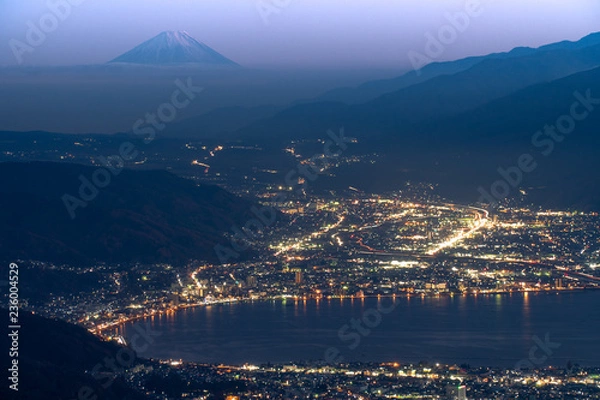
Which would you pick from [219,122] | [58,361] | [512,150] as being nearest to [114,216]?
[58,361]

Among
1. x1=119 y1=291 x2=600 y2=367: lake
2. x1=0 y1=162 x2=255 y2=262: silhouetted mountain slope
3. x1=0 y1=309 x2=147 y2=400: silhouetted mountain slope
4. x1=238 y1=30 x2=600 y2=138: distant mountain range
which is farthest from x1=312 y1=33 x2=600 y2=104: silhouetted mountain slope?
x1=0 y1=309 x2=147 y2=400: silhouetted mountain slope

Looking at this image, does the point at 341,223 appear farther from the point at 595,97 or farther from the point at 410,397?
the point at 595,97

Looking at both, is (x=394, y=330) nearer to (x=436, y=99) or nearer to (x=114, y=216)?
(x=114, y=216)

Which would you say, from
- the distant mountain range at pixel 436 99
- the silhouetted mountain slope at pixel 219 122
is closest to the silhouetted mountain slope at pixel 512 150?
the distant mountain range at pixel 436 99

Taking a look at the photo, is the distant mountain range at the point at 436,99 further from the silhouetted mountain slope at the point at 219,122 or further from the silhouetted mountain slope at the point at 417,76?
the silhouetted mountain slope at the point at 219,122

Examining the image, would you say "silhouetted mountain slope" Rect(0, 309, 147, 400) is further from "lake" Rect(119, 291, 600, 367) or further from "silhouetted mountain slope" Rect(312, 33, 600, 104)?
"silhouetted mountain slope" Rect(312, 33, 600, 104)

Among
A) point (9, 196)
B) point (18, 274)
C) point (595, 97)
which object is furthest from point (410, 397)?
point (595, 97)
